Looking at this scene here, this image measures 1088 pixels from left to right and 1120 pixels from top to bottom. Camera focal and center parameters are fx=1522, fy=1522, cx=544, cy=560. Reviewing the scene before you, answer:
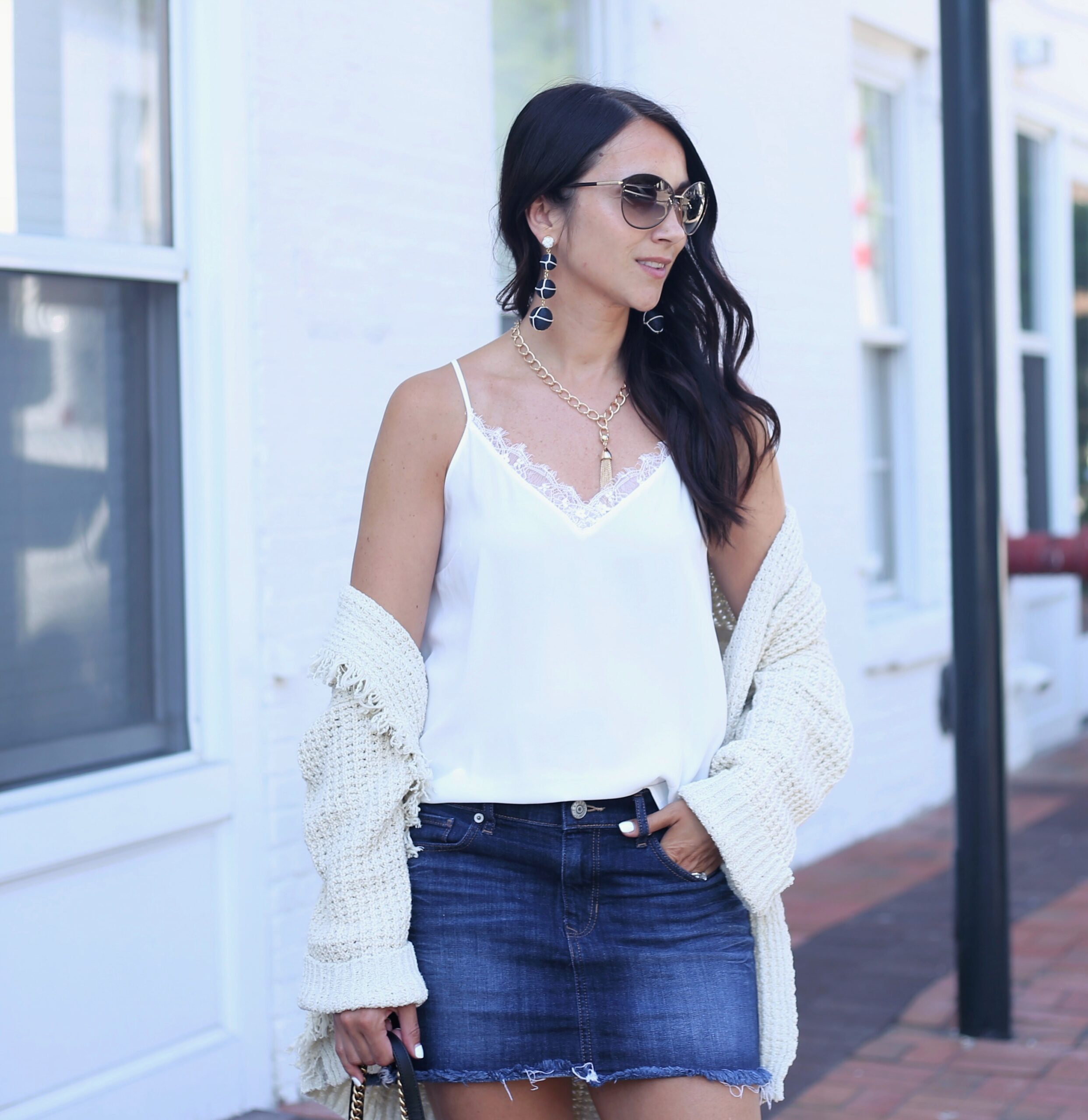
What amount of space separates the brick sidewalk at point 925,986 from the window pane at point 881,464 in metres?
1.27

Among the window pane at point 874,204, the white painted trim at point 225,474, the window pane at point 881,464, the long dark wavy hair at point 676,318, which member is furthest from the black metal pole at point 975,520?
the window pane at point 881,464

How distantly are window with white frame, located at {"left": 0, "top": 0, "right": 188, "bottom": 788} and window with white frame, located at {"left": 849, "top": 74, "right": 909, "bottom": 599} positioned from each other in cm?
433

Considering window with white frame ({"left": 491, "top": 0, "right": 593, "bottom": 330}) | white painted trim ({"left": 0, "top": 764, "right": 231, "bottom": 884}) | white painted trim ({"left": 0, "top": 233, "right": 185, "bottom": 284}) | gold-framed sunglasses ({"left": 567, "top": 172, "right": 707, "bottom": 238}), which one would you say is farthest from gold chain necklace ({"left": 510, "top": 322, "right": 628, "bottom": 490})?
window with white frame ({"left": 491, "top": 0, "right": 593, "bottom": 330})

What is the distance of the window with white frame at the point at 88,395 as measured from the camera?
328 cm

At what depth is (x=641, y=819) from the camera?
2041 mm

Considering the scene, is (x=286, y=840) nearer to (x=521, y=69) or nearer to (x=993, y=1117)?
(x=993, y=1117)

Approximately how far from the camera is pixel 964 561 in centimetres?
421

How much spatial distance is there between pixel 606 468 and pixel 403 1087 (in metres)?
0.87

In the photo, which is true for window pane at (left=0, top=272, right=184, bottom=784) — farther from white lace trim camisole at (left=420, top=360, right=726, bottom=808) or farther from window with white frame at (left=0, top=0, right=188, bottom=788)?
white lace trim camisole at (left=420, top=360, right=726, bottom=808)

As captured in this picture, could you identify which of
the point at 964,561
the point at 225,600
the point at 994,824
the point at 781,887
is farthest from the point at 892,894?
the point at 781,887

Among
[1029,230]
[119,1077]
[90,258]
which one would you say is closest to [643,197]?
[90,258]

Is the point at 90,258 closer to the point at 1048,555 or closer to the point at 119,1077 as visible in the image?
the point at 119,1077

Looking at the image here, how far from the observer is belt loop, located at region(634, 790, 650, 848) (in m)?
2.04

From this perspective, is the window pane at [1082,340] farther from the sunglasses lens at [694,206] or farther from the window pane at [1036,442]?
the sunglasses lens at [694,206]
